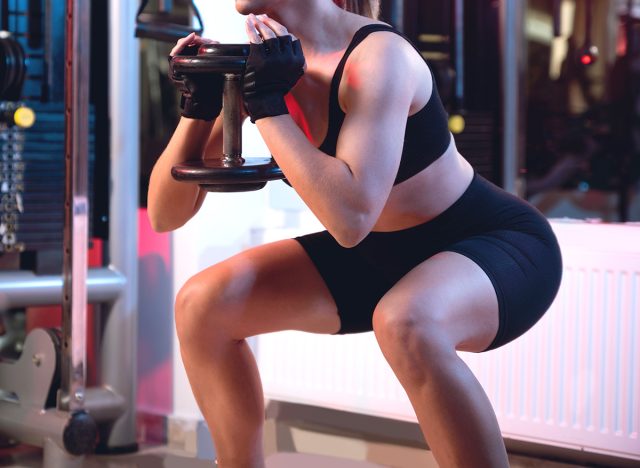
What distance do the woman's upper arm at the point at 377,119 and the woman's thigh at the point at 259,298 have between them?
327mm

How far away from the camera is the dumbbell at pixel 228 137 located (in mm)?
1471

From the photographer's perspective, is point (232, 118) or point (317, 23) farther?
point (317, 23)

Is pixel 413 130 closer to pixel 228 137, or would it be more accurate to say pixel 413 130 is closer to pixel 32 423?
pixel 228 137

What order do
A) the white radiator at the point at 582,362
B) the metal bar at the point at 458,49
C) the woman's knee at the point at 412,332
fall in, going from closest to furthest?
the woman's knee at the point at 412,332
the white radiator at the point at 582,362
the metal bar at the point at 458,49

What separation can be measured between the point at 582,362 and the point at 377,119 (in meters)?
1.11

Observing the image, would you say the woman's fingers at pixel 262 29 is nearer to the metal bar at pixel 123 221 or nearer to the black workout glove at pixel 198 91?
the black workout glove at pixel 198 91

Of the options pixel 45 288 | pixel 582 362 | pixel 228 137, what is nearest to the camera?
pixel 228 137

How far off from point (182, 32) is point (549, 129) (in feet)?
11.2

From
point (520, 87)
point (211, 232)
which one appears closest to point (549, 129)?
point (520, 87)

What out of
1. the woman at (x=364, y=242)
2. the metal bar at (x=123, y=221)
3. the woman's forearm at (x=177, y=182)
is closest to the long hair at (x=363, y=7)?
the woman at (x=364, y=242)

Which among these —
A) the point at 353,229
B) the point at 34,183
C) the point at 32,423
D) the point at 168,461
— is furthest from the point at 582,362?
the point at 34,183

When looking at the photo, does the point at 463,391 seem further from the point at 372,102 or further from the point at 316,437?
the point at 316,437

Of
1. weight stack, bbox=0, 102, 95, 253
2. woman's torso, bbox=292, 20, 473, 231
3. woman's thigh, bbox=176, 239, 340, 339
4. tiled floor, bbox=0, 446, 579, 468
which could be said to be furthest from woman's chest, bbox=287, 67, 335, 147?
weight stack, bbox=0, 102, 95, 253

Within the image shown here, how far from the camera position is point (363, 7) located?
5.96 feet
